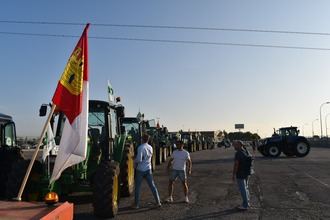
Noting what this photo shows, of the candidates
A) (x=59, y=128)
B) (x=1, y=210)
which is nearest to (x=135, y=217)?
(x=59, y=128)

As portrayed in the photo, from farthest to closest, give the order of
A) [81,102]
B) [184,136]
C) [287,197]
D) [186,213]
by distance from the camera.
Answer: [184,136], [287,197], [186,213], [81,102]

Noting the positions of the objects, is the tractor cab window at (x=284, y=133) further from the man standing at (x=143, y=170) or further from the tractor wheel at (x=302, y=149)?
the man standing at (x=143, y=170)

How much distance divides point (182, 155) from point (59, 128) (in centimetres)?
322

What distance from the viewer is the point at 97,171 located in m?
10.2

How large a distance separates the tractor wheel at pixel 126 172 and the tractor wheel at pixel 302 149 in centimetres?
2598

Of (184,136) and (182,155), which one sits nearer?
(182,155)

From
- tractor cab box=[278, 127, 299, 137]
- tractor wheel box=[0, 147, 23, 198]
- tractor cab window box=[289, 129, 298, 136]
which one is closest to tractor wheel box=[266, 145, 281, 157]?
tractor cab box=[278, 127, 299, 137]

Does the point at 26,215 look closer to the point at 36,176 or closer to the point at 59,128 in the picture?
the point at 36,176

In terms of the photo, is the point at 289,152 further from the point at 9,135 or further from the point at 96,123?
the point at 96,123

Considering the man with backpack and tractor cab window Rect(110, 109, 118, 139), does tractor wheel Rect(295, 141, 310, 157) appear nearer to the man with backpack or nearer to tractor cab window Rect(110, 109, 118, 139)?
the man with backpack

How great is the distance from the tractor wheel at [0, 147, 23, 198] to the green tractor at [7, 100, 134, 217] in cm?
219

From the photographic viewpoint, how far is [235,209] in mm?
11523

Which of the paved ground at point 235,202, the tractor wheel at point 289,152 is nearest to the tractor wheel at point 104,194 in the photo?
the paved ground at point 235,202

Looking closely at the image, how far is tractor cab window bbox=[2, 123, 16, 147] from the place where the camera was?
1419cm
